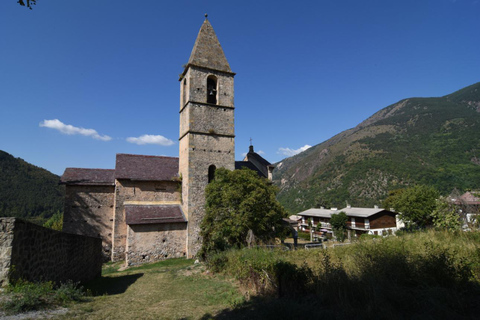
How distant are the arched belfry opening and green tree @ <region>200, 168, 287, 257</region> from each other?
7.26 m

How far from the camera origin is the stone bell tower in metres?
18.6

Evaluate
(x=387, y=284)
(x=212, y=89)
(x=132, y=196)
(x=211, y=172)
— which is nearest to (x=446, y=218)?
(x=387, y=284)

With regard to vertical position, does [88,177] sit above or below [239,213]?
above

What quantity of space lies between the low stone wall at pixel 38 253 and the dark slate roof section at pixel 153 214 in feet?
24.7

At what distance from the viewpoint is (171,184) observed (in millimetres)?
20359

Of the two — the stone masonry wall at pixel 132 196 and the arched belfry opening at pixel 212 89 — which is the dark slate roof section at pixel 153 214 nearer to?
the stone masonry wall at pixel 132 196

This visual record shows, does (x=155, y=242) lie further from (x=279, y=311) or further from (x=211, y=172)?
(x=279, y=311)

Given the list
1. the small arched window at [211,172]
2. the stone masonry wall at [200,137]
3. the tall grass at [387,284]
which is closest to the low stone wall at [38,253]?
the tall grass at [387,284]

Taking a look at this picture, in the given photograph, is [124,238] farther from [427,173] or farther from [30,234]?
[427,173]

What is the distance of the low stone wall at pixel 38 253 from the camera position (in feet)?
16.1

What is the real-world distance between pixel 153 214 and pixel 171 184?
3.03 m

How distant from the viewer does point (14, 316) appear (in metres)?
4.14

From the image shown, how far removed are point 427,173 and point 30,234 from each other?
76.8 meters

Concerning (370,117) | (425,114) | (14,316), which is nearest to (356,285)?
(14,316)
